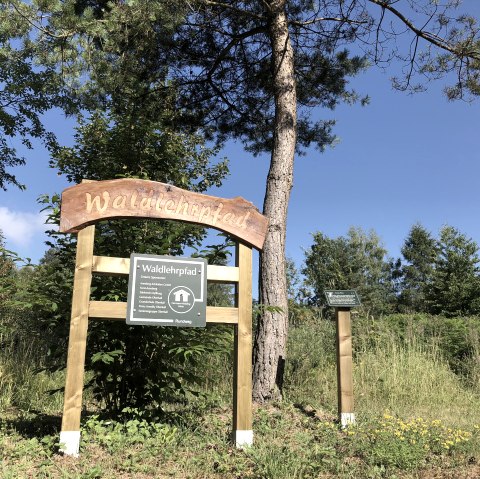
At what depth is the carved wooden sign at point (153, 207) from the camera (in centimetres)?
400

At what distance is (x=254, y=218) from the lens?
4535 millimetres

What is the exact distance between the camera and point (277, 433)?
4496mm

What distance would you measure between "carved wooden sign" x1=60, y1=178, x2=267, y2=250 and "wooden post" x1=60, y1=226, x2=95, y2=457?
242 mm

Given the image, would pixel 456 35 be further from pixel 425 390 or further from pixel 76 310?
pixel 76 310

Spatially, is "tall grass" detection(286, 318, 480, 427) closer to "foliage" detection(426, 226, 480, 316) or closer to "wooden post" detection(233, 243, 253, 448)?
"wooden post" detection(233, 243, 253, 448)

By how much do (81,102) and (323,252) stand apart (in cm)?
3014

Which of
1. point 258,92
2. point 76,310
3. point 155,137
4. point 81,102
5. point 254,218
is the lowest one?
point 76,310

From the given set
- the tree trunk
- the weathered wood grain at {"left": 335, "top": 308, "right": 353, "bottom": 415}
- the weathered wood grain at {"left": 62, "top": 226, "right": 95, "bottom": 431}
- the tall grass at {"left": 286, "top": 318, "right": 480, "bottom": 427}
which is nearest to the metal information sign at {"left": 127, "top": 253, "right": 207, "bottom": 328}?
the weathered wood grain at {"left": 62, "top": 226, "right": 95, "bottom": 431}

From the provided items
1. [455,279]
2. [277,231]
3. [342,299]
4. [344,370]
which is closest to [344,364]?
[344,370]

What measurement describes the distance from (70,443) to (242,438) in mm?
1455

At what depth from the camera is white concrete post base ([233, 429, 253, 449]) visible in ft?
13.1

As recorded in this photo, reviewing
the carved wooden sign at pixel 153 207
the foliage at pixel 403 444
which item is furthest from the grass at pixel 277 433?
the carved wooden sign at pixel 153 207

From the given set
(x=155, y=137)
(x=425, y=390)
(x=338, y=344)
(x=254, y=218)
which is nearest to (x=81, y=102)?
(x=155, y=137)

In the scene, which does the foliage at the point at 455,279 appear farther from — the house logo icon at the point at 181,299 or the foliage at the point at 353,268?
the house logo icon at the point at 181,299
